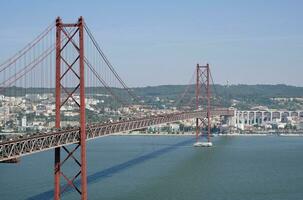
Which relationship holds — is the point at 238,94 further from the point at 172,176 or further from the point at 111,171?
the point at 172,176

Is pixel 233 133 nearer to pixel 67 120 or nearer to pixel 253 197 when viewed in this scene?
pixel 67 120

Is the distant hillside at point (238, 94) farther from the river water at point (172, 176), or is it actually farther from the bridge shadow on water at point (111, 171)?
the river water at point (172, 176)

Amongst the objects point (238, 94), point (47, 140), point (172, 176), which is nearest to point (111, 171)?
point (172, 176)

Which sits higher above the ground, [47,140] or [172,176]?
[47,140]

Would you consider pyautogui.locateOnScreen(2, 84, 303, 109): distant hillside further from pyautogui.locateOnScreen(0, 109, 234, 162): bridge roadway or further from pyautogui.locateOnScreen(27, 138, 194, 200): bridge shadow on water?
→ pyautogui.locateOnScreen(0, 109, 234, 162): bridge roadway

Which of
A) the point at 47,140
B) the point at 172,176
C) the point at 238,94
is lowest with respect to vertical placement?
the point at 172,176

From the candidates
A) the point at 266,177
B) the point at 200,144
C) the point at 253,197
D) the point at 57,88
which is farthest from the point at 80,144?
the point at 200,144

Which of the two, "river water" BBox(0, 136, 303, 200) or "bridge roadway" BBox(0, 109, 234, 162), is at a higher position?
"bridge roadway" BBox(0, 109, 234, 162)

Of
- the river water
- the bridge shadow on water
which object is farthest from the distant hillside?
the river water
